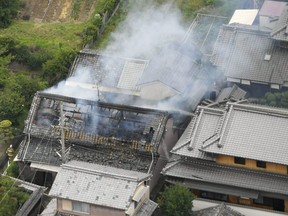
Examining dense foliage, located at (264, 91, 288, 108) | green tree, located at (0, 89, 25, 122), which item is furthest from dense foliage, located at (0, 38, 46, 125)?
dense foliage, located at (264, 91, 288, 108)

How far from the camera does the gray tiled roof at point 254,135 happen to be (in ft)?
112

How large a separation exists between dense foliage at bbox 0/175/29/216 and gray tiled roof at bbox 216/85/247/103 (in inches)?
619

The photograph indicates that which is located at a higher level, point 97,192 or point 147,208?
point 147,208

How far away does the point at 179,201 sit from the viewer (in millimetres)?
33438

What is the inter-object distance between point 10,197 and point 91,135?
693 centimetres

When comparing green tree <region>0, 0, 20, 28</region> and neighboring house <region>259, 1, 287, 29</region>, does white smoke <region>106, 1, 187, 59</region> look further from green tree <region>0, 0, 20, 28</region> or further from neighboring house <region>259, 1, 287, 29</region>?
green tree <region>0, 0, 20, 28</region>

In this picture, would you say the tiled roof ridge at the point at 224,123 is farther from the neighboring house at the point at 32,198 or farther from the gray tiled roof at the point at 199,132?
the neighboring house at the point at 32,198

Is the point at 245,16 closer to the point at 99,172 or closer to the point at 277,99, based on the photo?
the point at 277,99

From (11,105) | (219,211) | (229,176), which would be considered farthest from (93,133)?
(219,211)

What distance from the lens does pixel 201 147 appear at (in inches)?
1372

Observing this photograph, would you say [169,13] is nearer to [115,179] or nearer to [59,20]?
[59,20]

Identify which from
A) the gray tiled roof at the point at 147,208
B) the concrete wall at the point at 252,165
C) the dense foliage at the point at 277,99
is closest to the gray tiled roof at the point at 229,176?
the concrete wall at the point at 252,165

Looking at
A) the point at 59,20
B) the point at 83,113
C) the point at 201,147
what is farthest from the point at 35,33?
the point at 201,147

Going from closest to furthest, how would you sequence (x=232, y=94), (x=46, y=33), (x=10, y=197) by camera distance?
(x=10, y=197) → (x=232, y=94) → (x=46, y=33)
